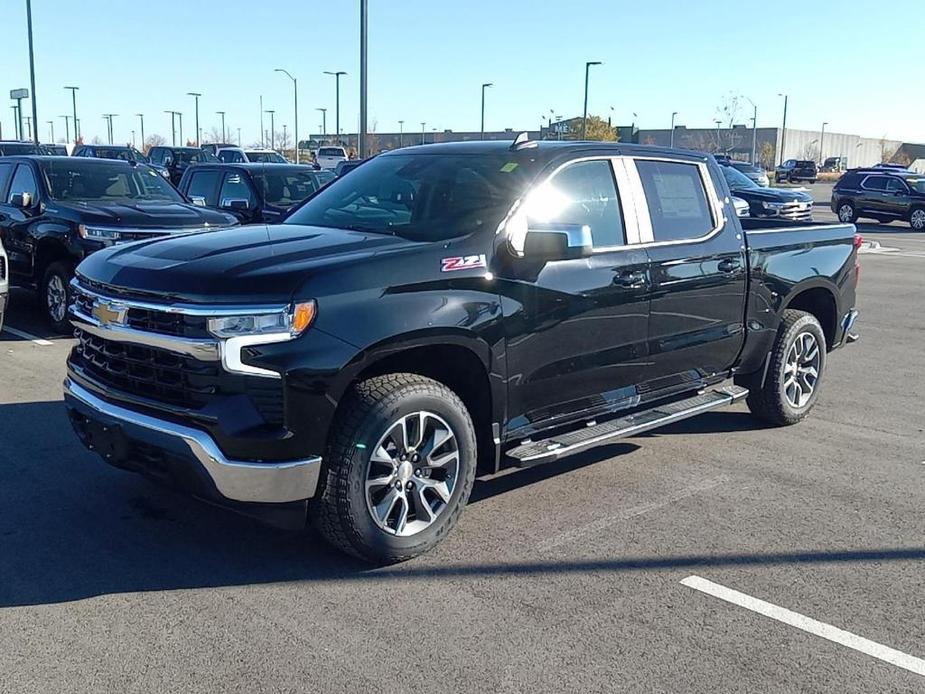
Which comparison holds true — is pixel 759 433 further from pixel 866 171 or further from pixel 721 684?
pixel 866 171

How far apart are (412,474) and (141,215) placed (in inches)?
262

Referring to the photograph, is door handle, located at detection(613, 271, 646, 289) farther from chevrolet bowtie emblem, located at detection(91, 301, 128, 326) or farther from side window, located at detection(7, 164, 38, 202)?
side window, located at detection(7, 164, 38, 202)

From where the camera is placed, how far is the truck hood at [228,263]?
13.1 ft

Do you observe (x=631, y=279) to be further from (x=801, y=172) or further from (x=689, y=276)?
(x=801, y=172)

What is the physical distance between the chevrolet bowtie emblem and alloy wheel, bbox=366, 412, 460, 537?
4.31ft

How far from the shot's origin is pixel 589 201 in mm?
5316

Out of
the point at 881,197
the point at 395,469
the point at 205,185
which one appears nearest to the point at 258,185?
the point at 205,185

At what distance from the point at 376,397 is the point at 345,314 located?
407 millimetres

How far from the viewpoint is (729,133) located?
306ft

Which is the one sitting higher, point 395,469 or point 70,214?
point 70,214

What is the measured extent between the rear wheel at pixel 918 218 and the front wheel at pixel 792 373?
24.5m

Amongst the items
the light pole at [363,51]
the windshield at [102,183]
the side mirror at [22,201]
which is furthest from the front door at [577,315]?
the light pole at [363,51]

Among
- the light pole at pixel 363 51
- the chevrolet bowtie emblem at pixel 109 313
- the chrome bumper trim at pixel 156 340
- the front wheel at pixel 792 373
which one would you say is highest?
the light pole at pixel 363 51

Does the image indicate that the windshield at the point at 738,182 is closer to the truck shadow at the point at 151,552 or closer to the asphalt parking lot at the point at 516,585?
the asphalt parking lot at the point at 516,585
